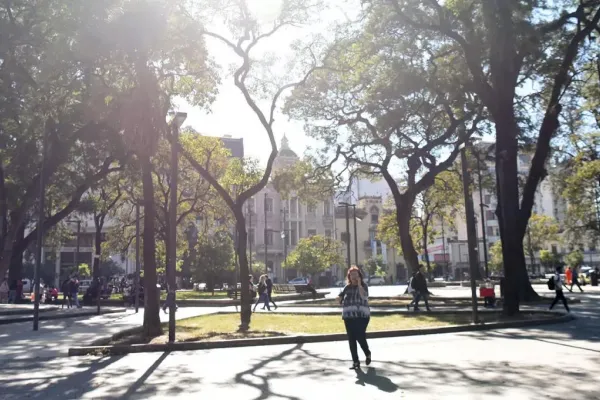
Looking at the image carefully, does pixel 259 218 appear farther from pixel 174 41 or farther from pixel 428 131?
pixel 174 41

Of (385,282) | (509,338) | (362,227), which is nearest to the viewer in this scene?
(509,338)

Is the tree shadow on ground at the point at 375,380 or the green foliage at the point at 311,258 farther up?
the green foliage at the point at 311,258

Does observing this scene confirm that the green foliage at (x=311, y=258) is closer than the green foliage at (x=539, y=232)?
Yes

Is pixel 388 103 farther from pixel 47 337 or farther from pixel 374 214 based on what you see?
pixel 374 214

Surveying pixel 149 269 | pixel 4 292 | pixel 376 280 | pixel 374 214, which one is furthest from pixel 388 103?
pixel 374 214

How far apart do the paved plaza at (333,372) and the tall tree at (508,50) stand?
7.42 metres

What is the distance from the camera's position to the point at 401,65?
23.1m

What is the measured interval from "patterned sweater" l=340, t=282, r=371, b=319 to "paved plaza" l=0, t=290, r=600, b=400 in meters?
0.89

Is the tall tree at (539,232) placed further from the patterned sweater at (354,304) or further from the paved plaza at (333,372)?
the patterned sweater at (354,304)

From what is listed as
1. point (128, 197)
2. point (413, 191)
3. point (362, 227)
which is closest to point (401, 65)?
point (413, 191)

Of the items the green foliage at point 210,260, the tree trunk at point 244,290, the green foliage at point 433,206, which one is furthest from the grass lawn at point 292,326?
the green foliage at point 210,260

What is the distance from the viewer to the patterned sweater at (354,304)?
9.21 m

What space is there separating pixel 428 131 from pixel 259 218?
167ft

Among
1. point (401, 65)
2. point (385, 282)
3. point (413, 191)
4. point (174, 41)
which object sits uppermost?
point (401, 65)
